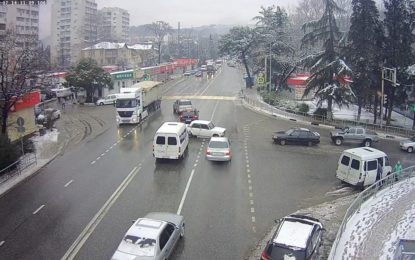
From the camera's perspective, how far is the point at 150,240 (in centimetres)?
1426

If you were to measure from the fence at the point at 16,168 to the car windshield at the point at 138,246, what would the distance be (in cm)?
1313

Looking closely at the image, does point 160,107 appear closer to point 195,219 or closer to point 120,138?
point 120,138

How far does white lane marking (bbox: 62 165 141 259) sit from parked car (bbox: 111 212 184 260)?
252 centimetres

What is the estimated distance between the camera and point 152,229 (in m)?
14.8

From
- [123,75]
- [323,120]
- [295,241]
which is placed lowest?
[295,241]

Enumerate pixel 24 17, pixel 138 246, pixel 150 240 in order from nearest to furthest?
pixel 138 246 < pixel 150 240 < pixel 24 17

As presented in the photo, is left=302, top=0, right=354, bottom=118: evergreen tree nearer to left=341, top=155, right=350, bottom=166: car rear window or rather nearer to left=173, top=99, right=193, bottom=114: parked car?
left=173, top=99, right=193, bottom=114: parked car

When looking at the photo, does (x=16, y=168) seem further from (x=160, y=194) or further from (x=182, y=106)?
(x=182, y=106)

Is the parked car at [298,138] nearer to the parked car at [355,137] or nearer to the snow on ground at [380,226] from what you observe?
the parked car at [355,137]

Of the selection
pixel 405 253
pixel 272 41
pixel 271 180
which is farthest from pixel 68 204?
pixel 272 41

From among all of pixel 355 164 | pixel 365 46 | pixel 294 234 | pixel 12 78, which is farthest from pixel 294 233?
pixel 365 46

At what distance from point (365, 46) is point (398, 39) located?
3620mm

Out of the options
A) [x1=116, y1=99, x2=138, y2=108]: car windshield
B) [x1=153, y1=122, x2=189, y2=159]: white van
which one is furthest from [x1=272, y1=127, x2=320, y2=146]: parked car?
[x1=116, y1=99, x2=138, y2=108]: car windshield

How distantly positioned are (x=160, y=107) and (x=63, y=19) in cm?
12405
